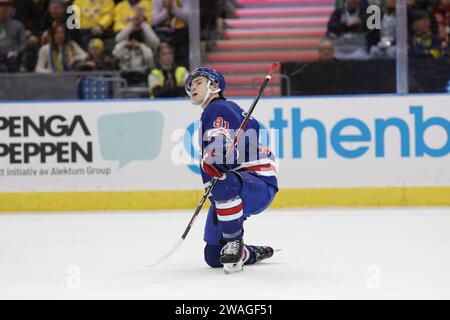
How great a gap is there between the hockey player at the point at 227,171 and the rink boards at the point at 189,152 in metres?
3.32

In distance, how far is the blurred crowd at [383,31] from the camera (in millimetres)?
9266

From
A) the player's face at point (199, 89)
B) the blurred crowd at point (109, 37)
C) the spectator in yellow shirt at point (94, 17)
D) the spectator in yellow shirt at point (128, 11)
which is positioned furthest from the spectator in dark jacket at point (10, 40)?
the player's face at point (199, 89)

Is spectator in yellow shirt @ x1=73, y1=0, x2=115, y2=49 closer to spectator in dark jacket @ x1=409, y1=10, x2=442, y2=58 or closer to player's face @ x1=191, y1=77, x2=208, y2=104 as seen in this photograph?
spectator in dark jacket @ x1=409, y1=10, x2=442, y2=58

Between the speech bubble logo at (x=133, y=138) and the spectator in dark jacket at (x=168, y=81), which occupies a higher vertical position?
the spectator in dark jacket at (x=168, y=81)

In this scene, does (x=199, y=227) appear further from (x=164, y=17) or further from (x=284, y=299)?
(x=284, y=299)

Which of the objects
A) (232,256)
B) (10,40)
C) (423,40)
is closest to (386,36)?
(423,40)

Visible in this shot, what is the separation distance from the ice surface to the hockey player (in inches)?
4.8

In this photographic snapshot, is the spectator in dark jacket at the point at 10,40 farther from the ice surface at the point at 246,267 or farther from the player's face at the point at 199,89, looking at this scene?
the player's face at the point at 199,89

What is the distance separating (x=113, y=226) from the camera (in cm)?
774

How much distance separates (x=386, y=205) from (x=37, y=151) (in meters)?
2.81

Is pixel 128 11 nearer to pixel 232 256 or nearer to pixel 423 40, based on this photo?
pixel 423 40

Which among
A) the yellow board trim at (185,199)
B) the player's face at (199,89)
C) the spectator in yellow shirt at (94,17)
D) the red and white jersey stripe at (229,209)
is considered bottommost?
the yellow board trim at (185,199)

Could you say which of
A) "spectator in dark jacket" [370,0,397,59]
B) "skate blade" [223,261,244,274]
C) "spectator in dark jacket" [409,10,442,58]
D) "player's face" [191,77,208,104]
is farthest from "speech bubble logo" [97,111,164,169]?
"skate blade" [223,261,244,274]
